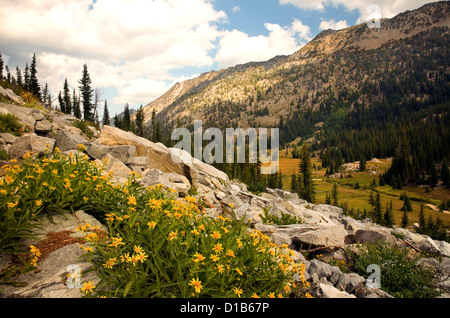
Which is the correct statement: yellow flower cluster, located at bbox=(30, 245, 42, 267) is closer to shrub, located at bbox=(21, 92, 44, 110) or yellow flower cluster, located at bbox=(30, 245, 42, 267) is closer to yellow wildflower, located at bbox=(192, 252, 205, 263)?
yellow wildflower, located at bbox=(192, 252, 205, 263)

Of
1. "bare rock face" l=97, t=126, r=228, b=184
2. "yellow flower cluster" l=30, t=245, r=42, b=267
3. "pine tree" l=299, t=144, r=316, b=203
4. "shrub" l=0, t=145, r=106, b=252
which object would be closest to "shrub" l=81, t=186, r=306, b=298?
"yellow flower cluster" l=30, t=245, r=42, b=267

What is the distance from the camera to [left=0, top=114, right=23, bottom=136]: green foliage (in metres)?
12.5

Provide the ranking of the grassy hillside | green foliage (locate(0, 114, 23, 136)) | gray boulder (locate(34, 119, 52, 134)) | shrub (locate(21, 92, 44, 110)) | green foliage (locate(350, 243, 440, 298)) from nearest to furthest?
green foliage (locate(350, 243, 440, 298))
green foliage (locate(0, 114, 23, 136))
gray boulder (locate(34, 119, 52, 134))
shrub (locate(21, 92, 44, 110))
the grassy hillside

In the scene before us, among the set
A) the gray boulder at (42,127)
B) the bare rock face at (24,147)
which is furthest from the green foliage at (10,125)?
the bare rock face at (24,147)

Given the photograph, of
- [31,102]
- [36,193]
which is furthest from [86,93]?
[36,193]

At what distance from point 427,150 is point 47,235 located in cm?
20610

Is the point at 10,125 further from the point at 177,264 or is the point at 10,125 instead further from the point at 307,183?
the point at 307,183

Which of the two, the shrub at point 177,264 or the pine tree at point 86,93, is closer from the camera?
the shrub at point 177,264

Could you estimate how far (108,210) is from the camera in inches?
182

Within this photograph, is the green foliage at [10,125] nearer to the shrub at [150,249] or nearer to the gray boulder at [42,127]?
the gray boulder at [42,127]

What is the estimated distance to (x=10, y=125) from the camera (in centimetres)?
1301

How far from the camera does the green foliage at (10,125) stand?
40.9 feet
